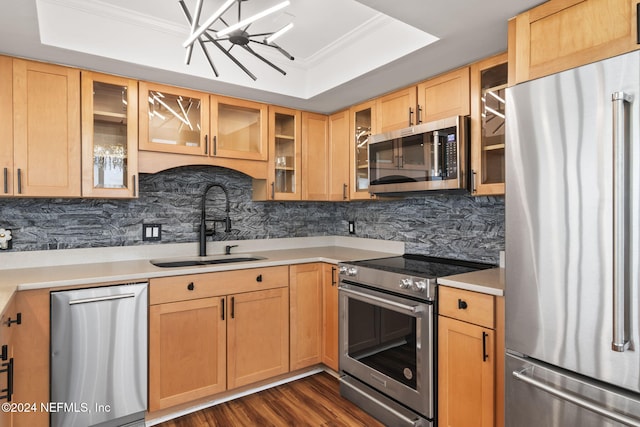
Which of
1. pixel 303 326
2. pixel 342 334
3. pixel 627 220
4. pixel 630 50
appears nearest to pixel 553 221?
A: pixel 627 220

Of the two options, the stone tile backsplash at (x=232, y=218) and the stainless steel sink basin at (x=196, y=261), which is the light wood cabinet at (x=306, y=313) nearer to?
the stainless steel sink basin at (x=196, y=261)

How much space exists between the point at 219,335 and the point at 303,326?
26.9 inches

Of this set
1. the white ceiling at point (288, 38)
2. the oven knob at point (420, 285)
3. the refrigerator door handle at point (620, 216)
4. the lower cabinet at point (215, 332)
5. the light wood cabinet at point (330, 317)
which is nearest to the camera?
the refrigerator door handle at point (620, 216)

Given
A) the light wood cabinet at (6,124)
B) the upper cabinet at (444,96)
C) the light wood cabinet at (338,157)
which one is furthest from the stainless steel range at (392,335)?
the light wood cabinet at (6,124)

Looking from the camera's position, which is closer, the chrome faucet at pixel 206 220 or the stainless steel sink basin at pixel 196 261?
the stainless steel sink basin at pixel 196 261

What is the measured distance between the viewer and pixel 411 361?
A: 2123mm

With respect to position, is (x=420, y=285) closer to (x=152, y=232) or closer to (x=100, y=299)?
(x=100, y=299)

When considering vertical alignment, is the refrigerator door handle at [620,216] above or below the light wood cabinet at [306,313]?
above

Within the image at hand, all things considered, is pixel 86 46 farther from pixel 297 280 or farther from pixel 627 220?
pixel 627 220

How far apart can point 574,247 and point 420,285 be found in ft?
2.73

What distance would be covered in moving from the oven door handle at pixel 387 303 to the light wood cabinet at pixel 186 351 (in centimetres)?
90

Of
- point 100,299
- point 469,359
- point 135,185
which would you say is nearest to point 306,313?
point 469,359

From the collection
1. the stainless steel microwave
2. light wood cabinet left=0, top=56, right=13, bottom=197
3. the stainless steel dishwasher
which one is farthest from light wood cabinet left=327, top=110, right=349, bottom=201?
light wood cabinet left=0, top=56, right=13, bottom=197

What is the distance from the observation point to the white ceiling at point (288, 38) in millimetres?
1731
